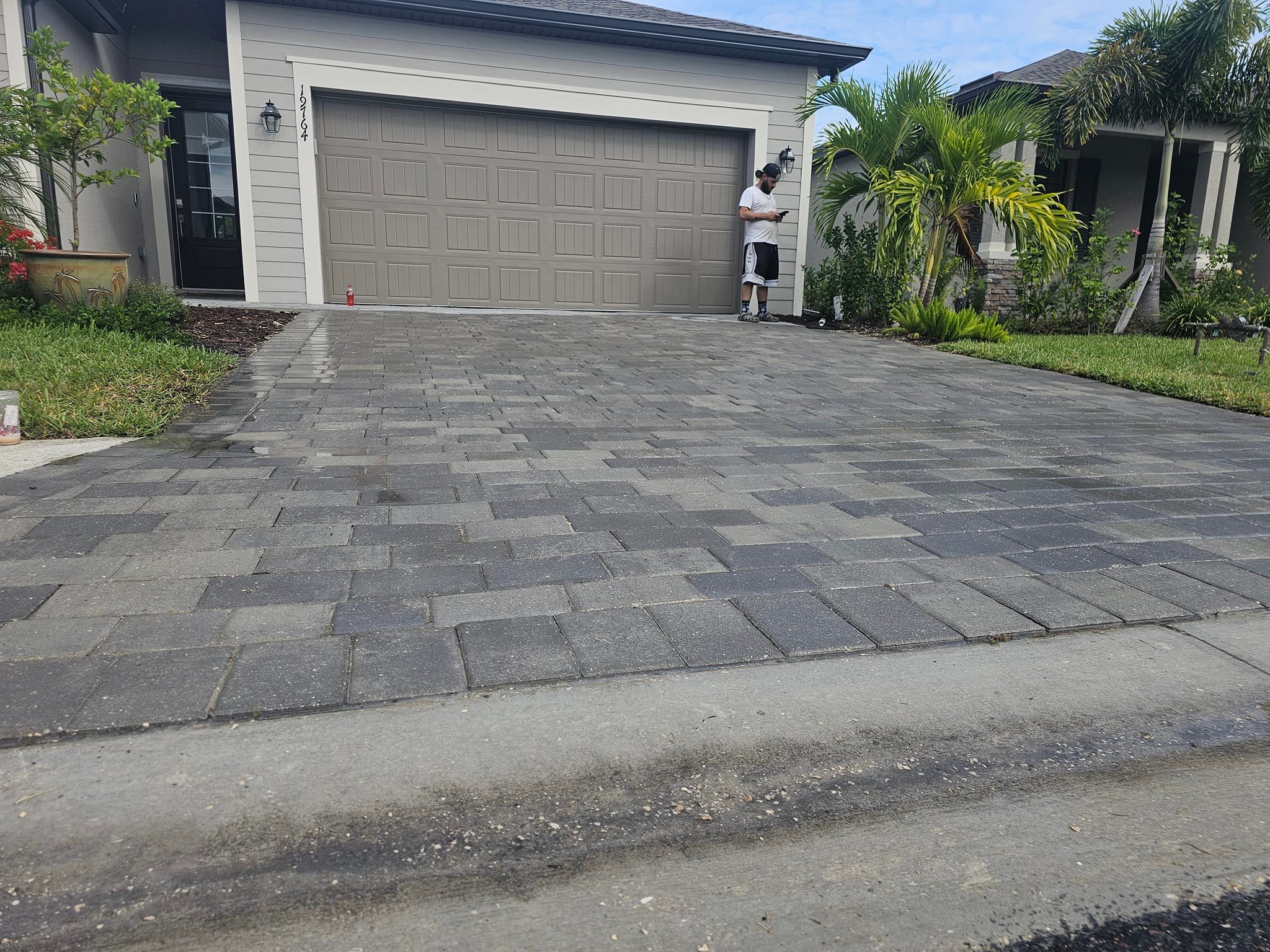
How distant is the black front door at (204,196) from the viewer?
11.0 meters

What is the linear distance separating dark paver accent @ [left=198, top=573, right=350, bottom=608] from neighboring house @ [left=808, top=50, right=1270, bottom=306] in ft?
35.9

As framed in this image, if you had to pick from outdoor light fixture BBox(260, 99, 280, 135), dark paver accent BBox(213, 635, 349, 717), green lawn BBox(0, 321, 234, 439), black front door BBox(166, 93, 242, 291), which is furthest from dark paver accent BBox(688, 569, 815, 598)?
black front door BBox(166, 93, 242, 291)

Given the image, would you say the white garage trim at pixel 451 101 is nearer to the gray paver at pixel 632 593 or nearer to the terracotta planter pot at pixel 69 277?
the terracotta planter pot at pixel 69 277

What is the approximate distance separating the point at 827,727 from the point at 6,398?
4.15 metres

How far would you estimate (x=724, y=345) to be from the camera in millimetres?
8312

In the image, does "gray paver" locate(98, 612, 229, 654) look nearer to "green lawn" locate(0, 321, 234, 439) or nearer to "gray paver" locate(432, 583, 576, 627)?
"gray paver" locate(432, 583, 576, 627)

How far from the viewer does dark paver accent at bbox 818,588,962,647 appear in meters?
2.30

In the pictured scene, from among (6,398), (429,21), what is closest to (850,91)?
(429,21)

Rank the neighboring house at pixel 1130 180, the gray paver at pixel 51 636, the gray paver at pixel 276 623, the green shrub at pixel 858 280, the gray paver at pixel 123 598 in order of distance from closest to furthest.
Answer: the gray paver at pixel 51 636 < the gray paver at pixel 276 623 < the gray paver at pixel 123 598 < the green shrub at pixel 858 280 < the neighboring house at pixel 1130 180

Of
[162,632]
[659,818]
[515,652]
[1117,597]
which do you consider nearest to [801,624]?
[515,652]

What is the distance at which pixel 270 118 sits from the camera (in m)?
9.37

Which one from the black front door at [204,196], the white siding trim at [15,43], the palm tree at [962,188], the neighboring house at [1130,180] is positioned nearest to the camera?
the white siding trim at [15,43]

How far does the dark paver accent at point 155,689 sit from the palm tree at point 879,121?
29.1 feet

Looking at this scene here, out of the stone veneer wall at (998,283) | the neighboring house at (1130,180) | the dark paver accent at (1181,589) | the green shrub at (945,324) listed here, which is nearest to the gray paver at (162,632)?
the dark paver accent at (1181,589)
